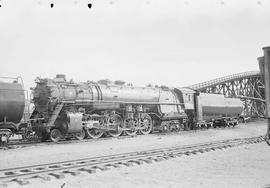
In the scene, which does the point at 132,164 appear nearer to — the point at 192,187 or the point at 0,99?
the point at 192,187

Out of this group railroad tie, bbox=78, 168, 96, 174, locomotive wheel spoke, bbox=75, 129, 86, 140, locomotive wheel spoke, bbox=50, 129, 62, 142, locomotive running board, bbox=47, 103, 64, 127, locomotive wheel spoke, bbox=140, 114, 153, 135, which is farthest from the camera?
locomotive wheel spoke, bbox=140, 114, 153, 135

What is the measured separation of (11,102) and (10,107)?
22cm

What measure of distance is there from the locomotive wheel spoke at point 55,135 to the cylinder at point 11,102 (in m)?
2.83

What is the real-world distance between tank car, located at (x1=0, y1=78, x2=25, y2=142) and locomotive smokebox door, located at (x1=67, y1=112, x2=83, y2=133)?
122 inches

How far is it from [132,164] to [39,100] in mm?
9937

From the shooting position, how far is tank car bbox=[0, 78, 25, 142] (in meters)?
14.7

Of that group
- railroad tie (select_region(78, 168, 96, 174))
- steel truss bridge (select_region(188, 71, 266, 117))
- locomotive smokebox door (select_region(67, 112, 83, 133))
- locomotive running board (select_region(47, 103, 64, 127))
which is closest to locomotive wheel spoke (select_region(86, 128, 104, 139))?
locomotive smokebox door (select_region(67, 112, 83, 133))

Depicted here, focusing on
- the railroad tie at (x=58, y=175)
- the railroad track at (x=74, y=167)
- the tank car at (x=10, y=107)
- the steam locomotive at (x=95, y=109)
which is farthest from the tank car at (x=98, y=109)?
the railroad tie at (x=58, y=175)

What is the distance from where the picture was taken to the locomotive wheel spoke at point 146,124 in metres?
23.3

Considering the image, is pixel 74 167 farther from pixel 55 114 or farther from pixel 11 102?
pixel 55 114

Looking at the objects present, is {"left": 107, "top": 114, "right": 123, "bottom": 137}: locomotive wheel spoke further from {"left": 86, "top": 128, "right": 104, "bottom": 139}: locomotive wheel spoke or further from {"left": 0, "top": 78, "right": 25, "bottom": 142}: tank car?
{"left": 0, "top": 78, "right": 25, "bottom": 142}: tank car

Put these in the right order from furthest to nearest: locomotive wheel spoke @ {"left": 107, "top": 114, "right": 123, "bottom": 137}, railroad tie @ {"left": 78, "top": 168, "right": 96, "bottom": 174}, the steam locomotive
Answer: locomotive wheel spoke @ {"left": 107, "top": 114, "right": 123, "bottom": 137} < the steam locomotive < railroad tie @ {"left": 78, "top": 168, "right": 96, "bottom": 174}

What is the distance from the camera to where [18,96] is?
1516 cm

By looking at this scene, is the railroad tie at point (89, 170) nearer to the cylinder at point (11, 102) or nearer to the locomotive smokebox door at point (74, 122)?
the cylinder at point (11, 102)
